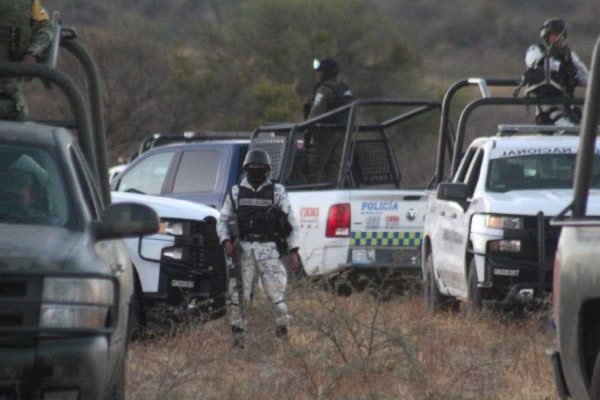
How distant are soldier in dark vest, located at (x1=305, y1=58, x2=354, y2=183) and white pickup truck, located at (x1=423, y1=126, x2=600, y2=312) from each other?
218 cm

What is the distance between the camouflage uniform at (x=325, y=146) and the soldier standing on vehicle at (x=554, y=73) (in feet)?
8.65

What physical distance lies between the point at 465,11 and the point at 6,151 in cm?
6452

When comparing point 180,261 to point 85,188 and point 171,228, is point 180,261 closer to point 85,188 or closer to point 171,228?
point 171,228

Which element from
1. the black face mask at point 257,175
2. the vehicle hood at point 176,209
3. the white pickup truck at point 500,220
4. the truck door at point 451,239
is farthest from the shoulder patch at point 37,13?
the truck door at point 451,239

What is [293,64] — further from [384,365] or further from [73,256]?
[73,256]

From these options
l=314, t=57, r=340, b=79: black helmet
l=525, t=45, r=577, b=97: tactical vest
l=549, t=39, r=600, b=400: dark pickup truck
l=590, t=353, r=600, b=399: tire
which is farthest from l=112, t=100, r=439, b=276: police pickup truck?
l=590, t=353, r=600, b=399: tire

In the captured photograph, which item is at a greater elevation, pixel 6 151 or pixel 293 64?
pixel 293 64

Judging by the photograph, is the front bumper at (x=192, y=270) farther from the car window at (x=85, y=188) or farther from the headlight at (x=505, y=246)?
the car window at (x=85, y=188)

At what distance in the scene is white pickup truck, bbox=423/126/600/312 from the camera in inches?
467

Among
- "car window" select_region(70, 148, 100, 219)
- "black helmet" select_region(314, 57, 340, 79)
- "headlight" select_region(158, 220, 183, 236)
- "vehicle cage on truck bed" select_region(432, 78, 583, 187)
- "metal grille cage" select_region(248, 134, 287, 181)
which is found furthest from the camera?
"black helmet" select_region(314, 57, 340, 79)

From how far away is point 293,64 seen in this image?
3859 cm

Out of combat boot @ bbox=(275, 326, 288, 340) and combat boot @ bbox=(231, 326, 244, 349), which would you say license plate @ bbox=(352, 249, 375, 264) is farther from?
combat boot @ bbox=(275, 326, 288, 340)

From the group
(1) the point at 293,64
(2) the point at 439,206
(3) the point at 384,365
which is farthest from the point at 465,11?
(3) the point at 384,365

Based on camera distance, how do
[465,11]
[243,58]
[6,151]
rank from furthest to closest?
[465,11]
[243,58]
[6,151]
